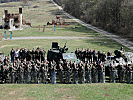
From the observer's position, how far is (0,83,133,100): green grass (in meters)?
15.0

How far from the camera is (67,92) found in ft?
51.9

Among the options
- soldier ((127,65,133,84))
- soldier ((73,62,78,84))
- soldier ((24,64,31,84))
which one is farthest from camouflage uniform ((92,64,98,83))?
soldier ((24,64,31,84))

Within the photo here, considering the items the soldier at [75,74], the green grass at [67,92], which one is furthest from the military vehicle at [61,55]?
the green grass at [67,92]

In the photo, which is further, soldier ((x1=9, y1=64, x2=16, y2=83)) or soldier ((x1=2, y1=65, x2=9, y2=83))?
soldier ((x1=2, y1=65, x2=9, y2=83))

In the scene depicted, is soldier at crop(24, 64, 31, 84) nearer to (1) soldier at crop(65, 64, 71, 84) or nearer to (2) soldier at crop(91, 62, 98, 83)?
(1) soldier at crop(65, 64, 71, 84)

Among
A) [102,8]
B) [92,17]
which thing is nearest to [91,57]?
[102,8]

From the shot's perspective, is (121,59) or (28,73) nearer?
(28,73)

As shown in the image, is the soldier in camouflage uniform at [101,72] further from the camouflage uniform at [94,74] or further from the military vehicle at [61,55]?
the military vehicle at [61,55]

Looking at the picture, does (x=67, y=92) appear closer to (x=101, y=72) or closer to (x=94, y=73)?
(x=94, y=73)

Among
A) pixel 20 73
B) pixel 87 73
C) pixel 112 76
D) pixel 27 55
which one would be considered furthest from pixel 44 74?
pixel 27 55

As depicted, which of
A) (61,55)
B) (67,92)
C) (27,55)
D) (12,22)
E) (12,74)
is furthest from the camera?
(12,22)

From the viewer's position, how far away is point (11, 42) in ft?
118

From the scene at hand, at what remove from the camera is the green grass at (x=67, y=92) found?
49.3 ft

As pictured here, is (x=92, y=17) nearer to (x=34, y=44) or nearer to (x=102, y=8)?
(x=102, y=8)
